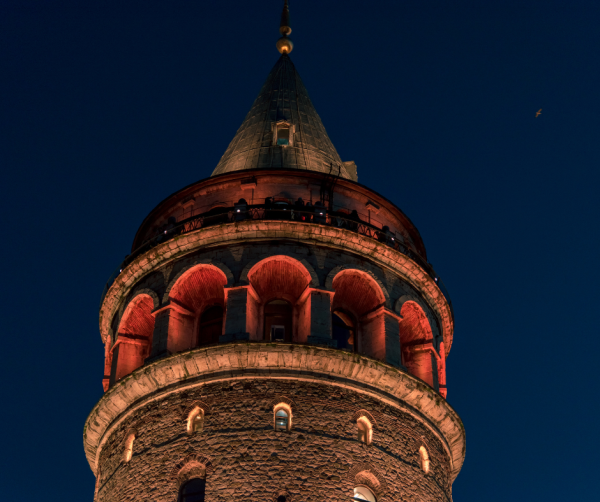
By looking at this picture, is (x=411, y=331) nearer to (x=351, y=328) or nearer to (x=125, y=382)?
(x=351, y=328)

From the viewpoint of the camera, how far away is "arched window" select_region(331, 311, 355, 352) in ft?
126

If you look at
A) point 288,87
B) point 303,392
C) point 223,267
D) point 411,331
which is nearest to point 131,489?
point 303,392

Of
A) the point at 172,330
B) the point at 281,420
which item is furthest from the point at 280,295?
the point at 281,420

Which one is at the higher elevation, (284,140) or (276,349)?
(284,140)

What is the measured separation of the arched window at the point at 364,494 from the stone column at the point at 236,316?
651cm

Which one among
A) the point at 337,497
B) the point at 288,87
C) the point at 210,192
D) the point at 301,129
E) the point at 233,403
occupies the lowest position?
the point at 337,497

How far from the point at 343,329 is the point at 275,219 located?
497 centimetres

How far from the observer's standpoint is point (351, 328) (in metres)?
38.9

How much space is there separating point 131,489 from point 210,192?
1360 cm

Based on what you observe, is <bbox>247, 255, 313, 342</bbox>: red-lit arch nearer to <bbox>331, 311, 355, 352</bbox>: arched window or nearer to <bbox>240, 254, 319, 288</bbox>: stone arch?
<bbox>240, 254, 319, 288</bbox>: stone arch

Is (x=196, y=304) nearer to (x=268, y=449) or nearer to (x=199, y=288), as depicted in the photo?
(x=199, y=288)

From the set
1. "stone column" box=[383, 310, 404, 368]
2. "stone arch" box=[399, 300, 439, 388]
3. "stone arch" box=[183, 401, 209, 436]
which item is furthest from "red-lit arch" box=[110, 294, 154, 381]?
"stone arch" box=[399, 300, 439, 388]

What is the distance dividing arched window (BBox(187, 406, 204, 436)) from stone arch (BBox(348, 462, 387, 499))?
521cm

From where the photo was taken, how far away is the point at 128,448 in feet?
114
